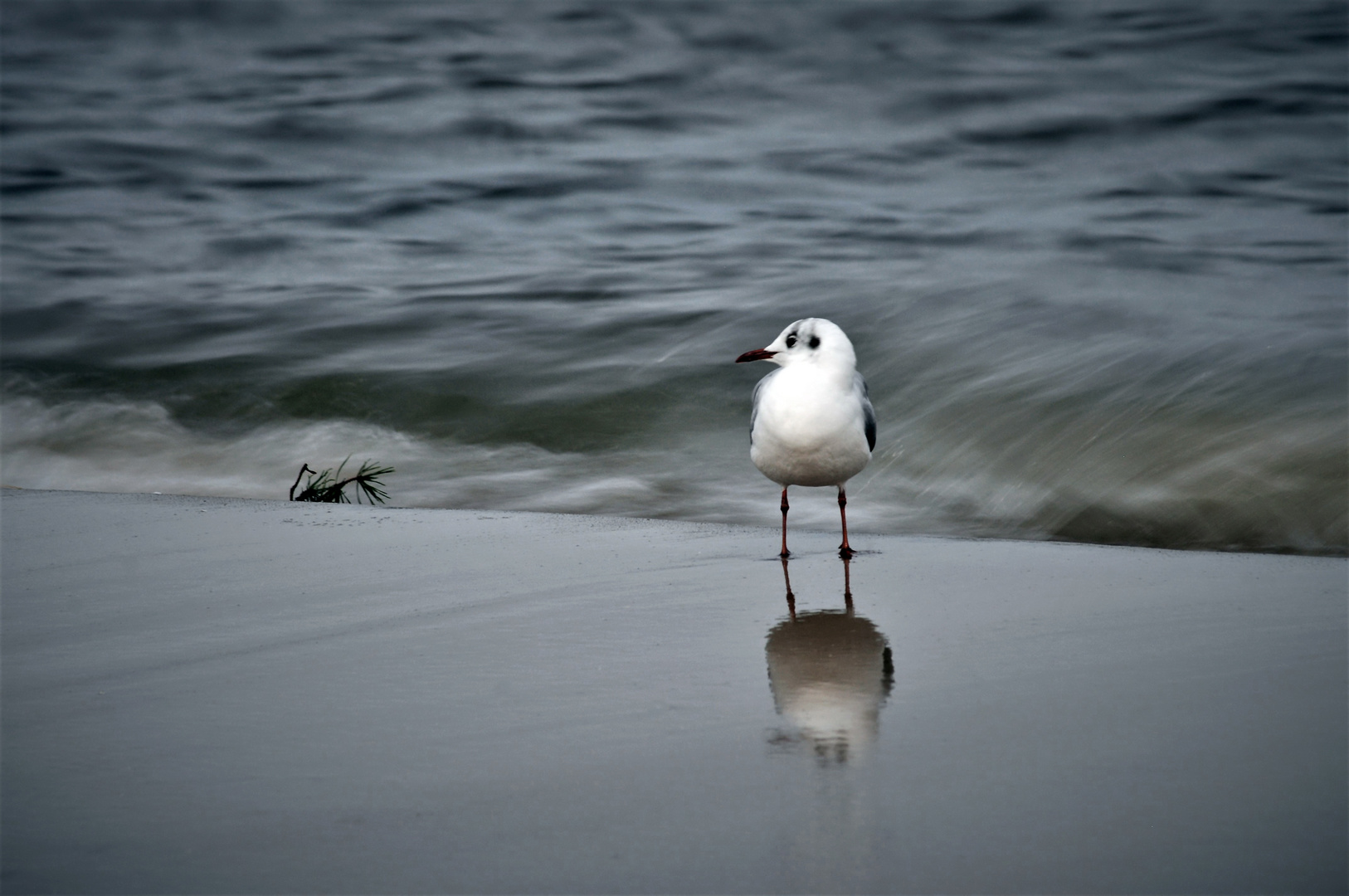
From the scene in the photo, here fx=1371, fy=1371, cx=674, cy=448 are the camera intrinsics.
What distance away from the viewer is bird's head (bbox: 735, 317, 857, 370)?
4.52 m

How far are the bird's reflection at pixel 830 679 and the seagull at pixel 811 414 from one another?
83 centimetres

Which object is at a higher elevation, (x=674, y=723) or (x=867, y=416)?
(x=867, y=416)

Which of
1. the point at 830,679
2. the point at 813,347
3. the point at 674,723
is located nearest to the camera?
the point at 674,723

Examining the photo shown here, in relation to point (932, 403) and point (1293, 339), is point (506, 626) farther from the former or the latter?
point (1293, 339)

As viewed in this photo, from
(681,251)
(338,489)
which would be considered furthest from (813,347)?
(681,251)

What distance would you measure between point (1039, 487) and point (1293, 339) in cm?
222

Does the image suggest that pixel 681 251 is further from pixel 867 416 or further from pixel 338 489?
pixel 867 416

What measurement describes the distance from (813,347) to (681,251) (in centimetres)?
669

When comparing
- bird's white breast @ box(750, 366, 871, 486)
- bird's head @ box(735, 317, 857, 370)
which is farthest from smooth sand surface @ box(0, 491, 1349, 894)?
bird's head @ box(735, 317, 857, 370)

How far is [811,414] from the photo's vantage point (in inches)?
174

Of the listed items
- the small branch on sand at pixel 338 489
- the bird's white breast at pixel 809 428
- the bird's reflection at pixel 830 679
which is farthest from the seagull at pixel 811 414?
the small branch on sand at pixel 338 489

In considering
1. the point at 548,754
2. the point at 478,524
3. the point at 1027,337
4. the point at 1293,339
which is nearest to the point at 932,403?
the point at 1027,337

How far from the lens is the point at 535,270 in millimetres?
10805

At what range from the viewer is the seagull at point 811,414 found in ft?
14.6
